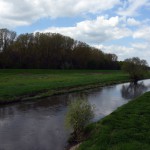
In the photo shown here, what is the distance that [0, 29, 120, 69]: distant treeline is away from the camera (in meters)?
96.4

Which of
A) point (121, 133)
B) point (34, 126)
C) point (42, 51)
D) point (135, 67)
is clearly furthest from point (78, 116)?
point (42, 51)

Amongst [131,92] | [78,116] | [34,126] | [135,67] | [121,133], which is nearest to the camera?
[121,133]

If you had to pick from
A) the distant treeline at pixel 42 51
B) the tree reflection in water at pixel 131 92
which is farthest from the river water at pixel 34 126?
the distant treeline at pixel 42 51

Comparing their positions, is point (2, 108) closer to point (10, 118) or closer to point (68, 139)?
point (10, 118)

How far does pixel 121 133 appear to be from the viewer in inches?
598

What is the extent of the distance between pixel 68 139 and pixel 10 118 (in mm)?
7655

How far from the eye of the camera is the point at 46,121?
22.2m

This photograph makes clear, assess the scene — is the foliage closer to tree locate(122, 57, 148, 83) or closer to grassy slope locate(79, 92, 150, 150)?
grassy slope locate(79, 92, 150, 150)

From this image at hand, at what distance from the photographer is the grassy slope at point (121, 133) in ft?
44.0

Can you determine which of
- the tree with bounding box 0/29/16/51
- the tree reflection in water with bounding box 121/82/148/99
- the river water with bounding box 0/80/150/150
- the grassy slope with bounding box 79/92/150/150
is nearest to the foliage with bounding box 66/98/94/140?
the grassy slope with bounding box 79/92/150/150

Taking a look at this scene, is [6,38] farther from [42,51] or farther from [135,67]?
[135,67]

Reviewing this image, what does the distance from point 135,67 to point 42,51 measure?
37.3 metres

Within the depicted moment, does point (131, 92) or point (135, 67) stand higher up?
point (135, 67)

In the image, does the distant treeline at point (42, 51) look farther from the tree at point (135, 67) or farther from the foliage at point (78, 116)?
the foliage at point (78, 116)
